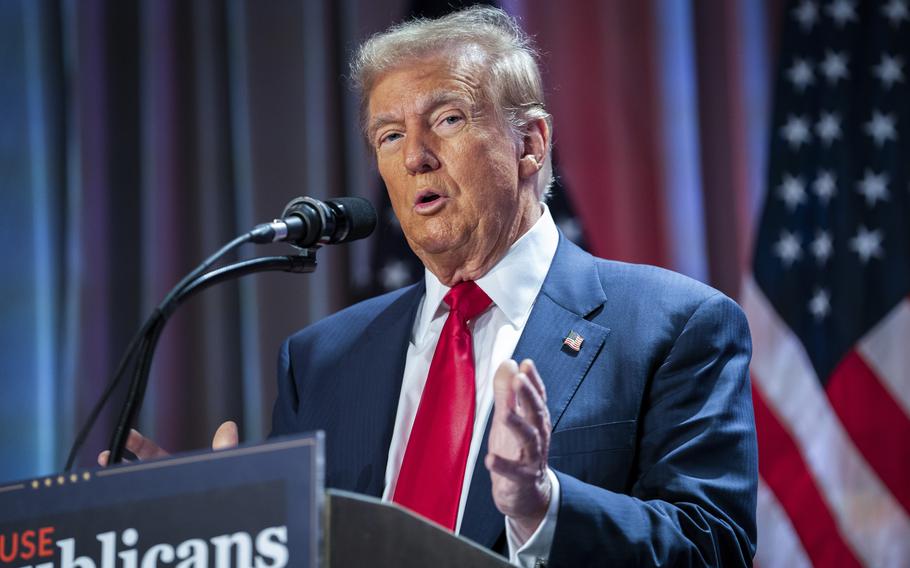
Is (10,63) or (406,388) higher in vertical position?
(10,63)

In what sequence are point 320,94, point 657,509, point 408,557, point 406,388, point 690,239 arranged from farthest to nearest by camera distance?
point 320,94 < point 690,239 < point 406,388 < point 657,509 < point 408,557

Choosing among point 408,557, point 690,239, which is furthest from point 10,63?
point 408,557

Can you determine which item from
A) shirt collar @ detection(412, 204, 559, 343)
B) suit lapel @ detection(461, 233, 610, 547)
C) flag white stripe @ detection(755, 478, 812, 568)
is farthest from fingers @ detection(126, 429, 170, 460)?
flag white stripe @ detection(755, 478, 812, 568)

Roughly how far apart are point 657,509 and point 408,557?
0.54 metres

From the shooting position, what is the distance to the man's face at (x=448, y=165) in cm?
213

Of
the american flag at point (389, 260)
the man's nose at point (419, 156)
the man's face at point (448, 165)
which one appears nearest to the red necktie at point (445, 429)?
the man's face at point (448, 165)

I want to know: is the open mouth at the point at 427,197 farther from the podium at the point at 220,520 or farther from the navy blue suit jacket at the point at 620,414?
the podium at the point at 220,520

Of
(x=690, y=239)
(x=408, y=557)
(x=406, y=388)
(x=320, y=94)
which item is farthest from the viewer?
(x=320, y=94)

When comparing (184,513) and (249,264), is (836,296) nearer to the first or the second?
(249,264)

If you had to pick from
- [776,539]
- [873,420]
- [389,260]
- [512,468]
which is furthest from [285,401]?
[873,420]

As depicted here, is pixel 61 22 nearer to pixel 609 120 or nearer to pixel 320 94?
pixel 320 94

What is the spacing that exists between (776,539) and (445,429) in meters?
1.67

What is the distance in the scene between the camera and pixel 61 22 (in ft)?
12.9

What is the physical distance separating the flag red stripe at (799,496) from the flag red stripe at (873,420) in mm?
173
